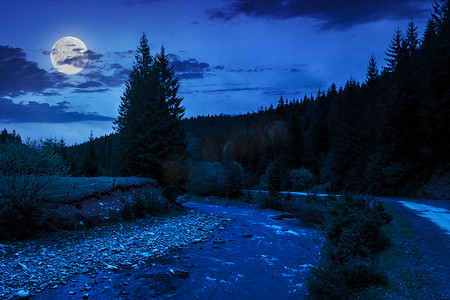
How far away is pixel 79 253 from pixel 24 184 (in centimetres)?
574

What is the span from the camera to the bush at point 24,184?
1608 centimetres

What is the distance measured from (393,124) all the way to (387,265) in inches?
1293

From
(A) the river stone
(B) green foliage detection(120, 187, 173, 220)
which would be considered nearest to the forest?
(B) green foliage detection(120, 187, 173, 220)

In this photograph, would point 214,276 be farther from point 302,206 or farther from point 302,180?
point 302,180

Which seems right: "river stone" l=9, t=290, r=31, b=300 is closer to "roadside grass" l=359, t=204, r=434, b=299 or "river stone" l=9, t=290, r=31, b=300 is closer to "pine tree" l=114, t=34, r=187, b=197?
"roadside grass" l=359, t=204, r=434, b=299

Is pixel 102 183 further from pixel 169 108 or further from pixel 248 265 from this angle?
pixel 248 265

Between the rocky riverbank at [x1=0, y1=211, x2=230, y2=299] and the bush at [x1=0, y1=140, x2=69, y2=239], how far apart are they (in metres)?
1.25

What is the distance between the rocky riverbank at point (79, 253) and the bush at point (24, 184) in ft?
4.09

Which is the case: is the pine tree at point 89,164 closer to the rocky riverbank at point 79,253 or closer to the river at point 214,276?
the rocky riverbank at point 79,253

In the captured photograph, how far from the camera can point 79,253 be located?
48.6 feet

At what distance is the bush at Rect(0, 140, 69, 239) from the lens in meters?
16.1

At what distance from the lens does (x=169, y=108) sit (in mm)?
36562

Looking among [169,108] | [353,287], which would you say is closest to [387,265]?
[353,287]

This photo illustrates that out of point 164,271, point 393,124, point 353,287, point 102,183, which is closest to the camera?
point 353,287
